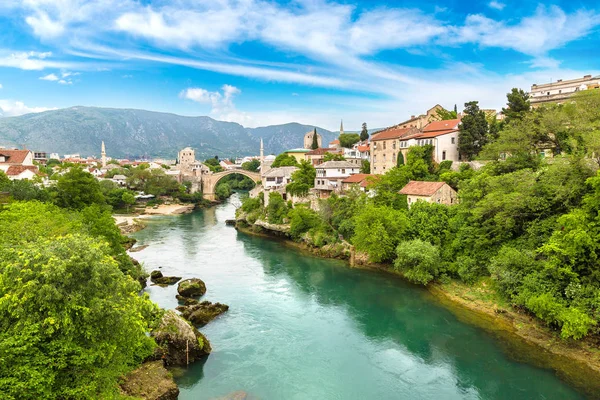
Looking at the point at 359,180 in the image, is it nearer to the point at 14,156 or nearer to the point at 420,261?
the point at 420,261

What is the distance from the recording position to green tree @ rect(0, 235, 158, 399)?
825 centimetres

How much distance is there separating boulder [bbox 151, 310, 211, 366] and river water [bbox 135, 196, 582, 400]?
49 cm

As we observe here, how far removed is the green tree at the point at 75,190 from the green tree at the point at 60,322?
26.4 m

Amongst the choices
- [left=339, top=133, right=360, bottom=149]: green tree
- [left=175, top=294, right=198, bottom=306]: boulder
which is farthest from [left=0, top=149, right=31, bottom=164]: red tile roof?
[left=339, top=133, right=360, bottom=149]: green tree

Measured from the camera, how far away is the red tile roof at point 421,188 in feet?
93.0

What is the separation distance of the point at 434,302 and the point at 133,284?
54.6 feet

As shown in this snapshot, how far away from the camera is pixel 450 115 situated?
147 ft

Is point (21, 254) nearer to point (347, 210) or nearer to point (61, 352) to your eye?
point (61, 352)

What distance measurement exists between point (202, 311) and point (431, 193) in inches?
726

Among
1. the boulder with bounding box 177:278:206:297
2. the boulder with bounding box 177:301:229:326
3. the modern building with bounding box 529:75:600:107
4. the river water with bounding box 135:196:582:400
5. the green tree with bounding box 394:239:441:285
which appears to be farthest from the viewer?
the modern building with bounding box 529:75:600:107

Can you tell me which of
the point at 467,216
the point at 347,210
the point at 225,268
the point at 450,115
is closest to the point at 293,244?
the point at 347,210

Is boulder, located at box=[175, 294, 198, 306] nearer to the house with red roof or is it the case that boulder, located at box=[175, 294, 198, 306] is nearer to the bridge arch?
the house with red roof

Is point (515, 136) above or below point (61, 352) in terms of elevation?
above

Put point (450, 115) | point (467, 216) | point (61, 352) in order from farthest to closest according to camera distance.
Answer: point (450, 115)
point (467, 216)
point (61, 352)
